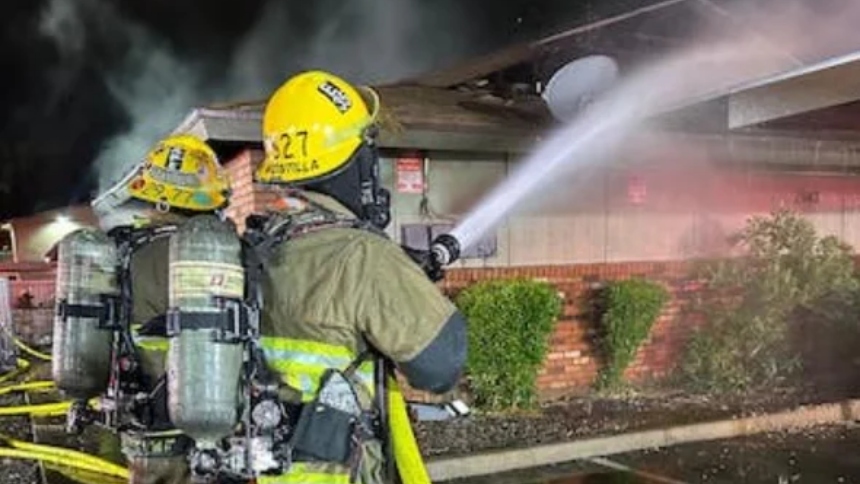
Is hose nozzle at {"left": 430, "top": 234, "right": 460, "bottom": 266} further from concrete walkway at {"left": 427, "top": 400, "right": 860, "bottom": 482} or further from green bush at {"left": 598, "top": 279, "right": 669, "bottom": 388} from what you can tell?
Answer: green bush at {"left": 598, "top": 279, "right": 669, "bottom": 388}

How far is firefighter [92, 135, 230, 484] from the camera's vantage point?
3.62m

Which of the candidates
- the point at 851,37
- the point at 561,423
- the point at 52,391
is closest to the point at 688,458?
the point at 561,423

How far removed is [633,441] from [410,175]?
114 inches

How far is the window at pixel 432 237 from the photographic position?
8.05 metres

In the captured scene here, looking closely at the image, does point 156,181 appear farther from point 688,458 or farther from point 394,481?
point 688,458

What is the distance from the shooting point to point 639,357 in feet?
29.9

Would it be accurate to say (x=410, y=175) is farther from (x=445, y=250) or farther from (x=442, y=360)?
(x=442, y=360)

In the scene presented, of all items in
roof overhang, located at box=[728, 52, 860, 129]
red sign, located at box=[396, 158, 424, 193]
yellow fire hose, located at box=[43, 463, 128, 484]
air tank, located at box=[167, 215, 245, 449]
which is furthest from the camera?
red sign, located at box=[396, 158, 424, 193]

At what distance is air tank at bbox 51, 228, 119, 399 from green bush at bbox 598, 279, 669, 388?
5.67 metres

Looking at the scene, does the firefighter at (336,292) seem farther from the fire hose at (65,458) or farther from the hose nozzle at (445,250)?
the fire hose at (65,458)

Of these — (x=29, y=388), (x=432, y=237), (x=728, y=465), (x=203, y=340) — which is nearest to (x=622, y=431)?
(x=728, y=465)

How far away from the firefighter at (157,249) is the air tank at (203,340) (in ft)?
3.21

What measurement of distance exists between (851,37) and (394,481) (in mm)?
7058

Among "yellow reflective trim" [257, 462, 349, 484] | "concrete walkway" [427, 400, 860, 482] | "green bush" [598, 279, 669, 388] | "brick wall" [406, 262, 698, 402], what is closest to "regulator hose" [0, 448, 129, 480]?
"concrete walkway" [427, 400, 860, 482]
